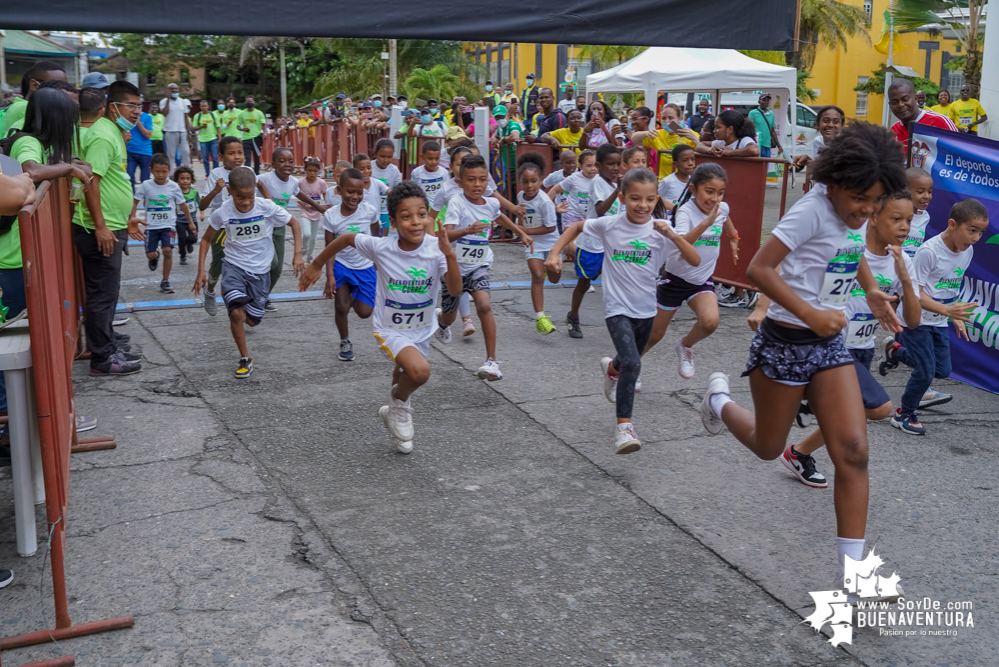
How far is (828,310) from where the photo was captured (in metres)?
3.69

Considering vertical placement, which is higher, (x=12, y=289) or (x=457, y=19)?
(x=457, y=19)

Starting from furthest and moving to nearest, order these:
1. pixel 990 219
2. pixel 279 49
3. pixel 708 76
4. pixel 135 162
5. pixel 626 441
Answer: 1. pixel 279 49
2. pixel 708 76
3. pixel 135 162
4. pixel 990 219
5. pixel 626 441

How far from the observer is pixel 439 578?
3.86m

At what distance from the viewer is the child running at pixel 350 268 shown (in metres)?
7.39

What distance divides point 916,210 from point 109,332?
19.7ft

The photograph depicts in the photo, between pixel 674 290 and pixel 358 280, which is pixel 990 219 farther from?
pixel 358 280

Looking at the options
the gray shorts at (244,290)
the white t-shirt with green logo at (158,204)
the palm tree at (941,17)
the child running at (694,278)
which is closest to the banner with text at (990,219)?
the child running at (694,278)

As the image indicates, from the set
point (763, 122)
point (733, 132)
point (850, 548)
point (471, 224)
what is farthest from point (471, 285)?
point (763, 122)

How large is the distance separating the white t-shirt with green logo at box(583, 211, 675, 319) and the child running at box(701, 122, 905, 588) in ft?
5.49

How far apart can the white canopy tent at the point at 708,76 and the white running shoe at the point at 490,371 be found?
43.7 ft

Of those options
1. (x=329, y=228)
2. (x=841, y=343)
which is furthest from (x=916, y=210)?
(x=329, y=228)

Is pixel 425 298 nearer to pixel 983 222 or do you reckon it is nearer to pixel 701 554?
pixel 701 554

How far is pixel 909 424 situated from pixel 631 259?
2067 millimetres

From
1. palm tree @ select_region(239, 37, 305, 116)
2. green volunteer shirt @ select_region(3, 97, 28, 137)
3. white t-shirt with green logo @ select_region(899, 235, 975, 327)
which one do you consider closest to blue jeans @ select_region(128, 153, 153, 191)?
green volunteer shirt @ select_region(3, 97, 28, 137)
